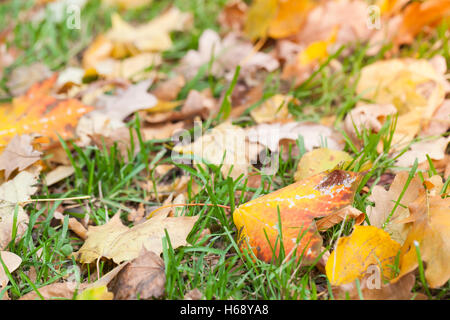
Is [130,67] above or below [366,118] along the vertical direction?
above

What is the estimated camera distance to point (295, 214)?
128cm

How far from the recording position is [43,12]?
→ 8.73ft

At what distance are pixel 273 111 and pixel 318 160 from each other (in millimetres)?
403

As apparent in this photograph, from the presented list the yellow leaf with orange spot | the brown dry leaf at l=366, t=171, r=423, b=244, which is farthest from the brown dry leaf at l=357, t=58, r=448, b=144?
the yellow leaf with orange spot

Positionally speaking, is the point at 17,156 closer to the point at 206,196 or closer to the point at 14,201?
the point at 14,201

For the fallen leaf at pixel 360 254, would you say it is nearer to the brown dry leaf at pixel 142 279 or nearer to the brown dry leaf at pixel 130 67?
the brown dry leaf at pixel 142 279

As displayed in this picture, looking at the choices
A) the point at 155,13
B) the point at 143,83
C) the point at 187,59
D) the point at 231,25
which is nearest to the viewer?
the point at 143,83

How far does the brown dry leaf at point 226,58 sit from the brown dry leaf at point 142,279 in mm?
1119

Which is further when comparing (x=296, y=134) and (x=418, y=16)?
(x=418, y=16)

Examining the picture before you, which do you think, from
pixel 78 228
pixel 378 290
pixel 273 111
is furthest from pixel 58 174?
pixel 378 290

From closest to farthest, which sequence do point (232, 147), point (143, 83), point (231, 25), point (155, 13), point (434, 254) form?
1. point (434, 254)
2. point (232, 147)
3. point (143, 83)
4. point (231, 25)
5. point (155, 13)
